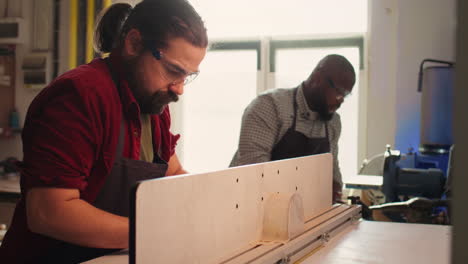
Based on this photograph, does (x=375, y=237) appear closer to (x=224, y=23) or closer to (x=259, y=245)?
(x=259, y=245)

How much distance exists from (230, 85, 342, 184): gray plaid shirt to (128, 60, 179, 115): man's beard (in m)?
0.88

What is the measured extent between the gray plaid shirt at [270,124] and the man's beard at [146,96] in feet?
2.88

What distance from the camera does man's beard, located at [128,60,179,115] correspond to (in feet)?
4.51

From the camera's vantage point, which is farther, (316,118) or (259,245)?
(316,118)

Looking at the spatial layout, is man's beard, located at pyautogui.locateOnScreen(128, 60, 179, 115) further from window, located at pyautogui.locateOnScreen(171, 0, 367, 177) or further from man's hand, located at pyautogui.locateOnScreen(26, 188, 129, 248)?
window, located at pyautogui.locateOnScreen(171, 0, 367, 177)

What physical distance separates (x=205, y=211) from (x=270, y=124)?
1.29 m

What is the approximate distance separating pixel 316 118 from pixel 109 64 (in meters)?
1.38

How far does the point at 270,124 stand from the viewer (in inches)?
93.2

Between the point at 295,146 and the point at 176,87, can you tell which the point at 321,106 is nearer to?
the point at 295,146

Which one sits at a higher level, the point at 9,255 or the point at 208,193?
the point at 208,193

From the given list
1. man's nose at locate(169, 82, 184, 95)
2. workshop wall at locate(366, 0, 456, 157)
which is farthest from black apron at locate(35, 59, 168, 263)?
workshop wall at locate(366, 0, 456, 157)

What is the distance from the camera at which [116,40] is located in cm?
146

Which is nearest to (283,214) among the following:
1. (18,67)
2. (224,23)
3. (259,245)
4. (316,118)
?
(259,245)

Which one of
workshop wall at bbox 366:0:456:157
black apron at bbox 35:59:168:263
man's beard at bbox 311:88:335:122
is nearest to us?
black apron at bbox 35:59:168:263
